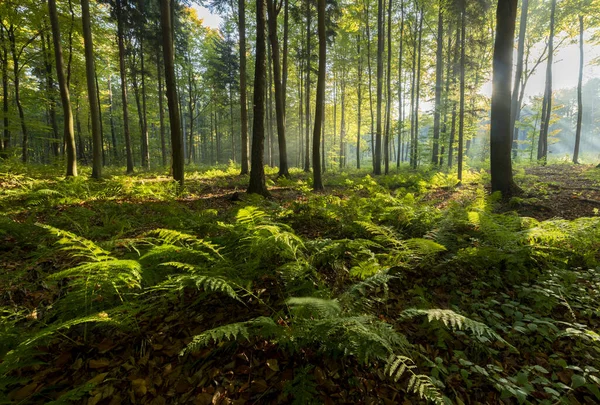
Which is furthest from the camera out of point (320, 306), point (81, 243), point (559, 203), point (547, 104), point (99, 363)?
point (547, 104)

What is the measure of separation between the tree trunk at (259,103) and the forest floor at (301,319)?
3.81 m

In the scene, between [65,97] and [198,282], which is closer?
[198,282]

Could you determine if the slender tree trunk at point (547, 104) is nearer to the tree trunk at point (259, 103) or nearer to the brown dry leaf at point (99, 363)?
the tree trunk at point (259, 103)

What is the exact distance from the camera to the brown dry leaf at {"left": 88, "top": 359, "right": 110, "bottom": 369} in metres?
2.13

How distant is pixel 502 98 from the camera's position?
713cm

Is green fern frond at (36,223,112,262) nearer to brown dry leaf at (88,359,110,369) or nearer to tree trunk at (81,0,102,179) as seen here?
brown dry leaf at (88,359,110,369)

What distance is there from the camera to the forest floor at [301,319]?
76.3 inches

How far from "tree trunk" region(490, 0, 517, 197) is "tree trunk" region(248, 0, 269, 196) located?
6721mm

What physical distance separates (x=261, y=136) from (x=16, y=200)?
680cm

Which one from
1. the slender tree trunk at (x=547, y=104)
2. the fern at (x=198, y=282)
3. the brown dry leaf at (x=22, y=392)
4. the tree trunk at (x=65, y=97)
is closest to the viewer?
the brown dry leaf at (x=22, y=392)

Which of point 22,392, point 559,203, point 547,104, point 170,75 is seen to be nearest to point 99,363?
point 22,392

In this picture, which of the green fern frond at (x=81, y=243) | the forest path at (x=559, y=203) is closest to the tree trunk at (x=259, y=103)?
the green fern frond at (x=81, y=243)

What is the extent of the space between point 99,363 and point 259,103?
7.54 m

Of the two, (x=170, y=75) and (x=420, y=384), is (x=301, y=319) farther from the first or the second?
(x=170, y=75)
